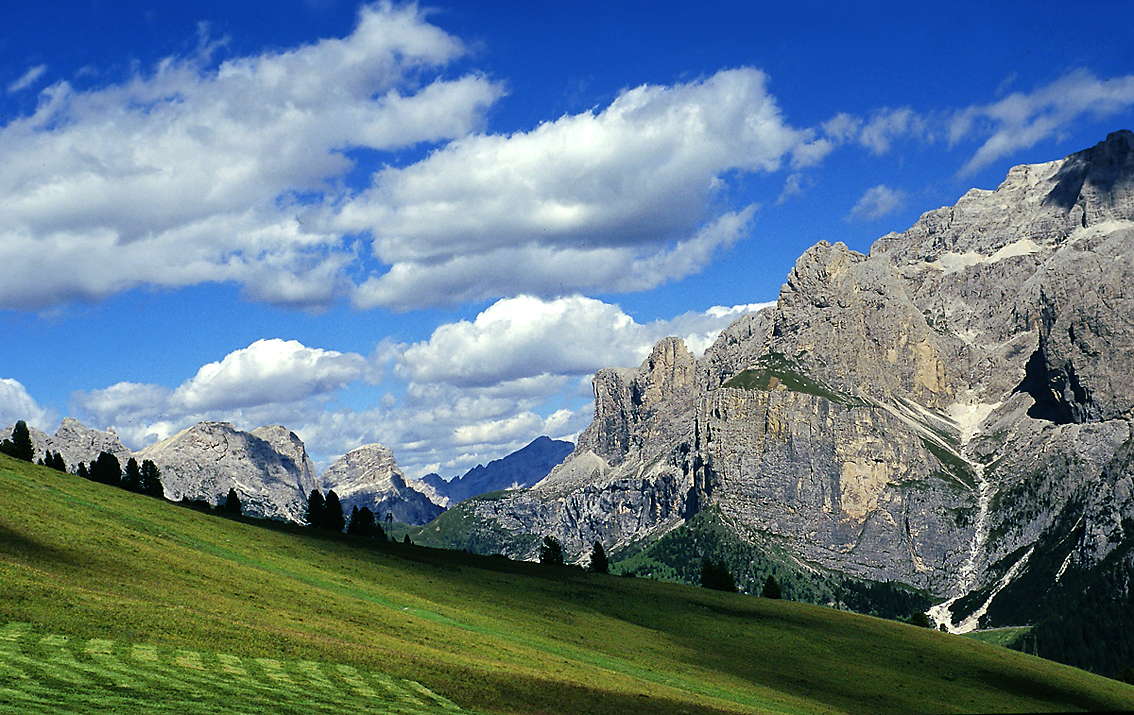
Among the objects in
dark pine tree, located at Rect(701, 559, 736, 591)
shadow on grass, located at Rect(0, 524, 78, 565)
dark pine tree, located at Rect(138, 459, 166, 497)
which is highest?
dark pine tree, located at Rect(138, 459, 166, 497)

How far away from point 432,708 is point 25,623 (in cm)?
2272

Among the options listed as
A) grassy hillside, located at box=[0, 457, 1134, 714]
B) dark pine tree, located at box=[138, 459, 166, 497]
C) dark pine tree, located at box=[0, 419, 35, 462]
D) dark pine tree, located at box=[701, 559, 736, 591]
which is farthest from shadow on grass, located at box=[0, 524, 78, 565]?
dark pine tree, located at box=[701, 559, 736, 591]

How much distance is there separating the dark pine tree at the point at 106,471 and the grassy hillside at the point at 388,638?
168ft

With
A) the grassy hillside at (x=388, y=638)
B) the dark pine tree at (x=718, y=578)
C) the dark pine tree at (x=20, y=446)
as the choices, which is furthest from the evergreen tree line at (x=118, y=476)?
the dark pine tree at (x=718, y=578)

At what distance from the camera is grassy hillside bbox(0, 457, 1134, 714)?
51375mm

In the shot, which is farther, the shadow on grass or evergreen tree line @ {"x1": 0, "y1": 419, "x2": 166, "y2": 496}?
evergreen tree line @ {"x1": 0, "y1": 419, "x2": 166, "y2": 496}

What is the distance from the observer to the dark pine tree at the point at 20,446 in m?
155

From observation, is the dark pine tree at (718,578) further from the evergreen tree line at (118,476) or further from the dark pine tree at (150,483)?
the dark pine tree at (150,483)

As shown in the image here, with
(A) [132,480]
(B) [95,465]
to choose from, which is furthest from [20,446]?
(A) [132,480]

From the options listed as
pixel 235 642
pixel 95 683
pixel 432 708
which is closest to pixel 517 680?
pixel 432 708

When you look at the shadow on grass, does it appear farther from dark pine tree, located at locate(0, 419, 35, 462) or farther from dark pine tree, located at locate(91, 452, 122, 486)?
dark pine tree, located at locate(91, 452, 122, 486)

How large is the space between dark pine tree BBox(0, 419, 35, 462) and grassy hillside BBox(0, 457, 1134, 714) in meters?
50.8

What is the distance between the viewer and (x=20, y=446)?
160 metres

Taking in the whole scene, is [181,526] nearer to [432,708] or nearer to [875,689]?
[432,708]
